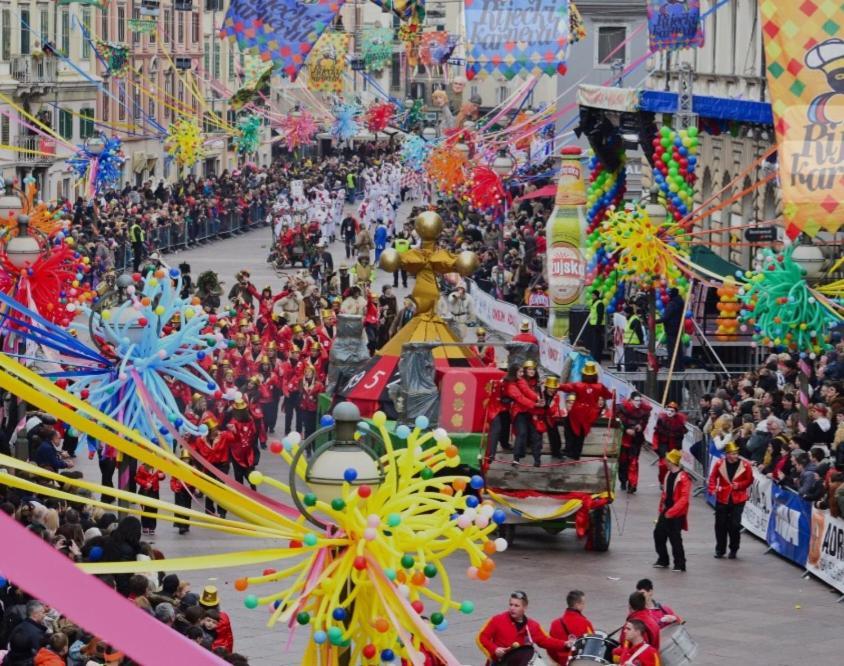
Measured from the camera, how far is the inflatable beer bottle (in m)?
37.9

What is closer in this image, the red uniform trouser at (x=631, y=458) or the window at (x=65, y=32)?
the red uniform trouser at (x=631, y=458)

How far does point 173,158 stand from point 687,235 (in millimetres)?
41980

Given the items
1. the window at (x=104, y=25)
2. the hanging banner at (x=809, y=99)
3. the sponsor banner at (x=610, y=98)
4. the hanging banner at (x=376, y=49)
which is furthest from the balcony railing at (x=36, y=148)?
the hanging banner at (x=809, y=99)

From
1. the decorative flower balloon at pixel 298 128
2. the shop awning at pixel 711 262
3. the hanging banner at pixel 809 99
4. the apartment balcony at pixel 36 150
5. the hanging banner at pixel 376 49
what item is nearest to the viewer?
the hanging banner at pixel 809 99

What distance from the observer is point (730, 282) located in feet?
89.0

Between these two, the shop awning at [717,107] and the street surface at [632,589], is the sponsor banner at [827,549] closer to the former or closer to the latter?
the street surface at [632,589]

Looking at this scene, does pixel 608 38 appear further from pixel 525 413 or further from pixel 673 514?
pixel 673 514

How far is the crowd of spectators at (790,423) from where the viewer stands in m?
21.2

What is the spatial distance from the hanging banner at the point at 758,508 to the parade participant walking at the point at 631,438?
1865 mm

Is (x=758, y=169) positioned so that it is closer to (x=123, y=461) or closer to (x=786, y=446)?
(x=786, y=446)

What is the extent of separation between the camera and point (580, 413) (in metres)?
22.1

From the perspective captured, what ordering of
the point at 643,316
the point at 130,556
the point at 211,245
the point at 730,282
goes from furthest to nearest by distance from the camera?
1. the point at 211,245
2. the point at 643,316
3. the point at 730,282
4. the point at 130,556

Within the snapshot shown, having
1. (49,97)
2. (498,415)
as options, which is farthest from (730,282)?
(49,97)

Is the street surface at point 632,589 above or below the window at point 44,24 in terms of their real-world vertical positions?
below
